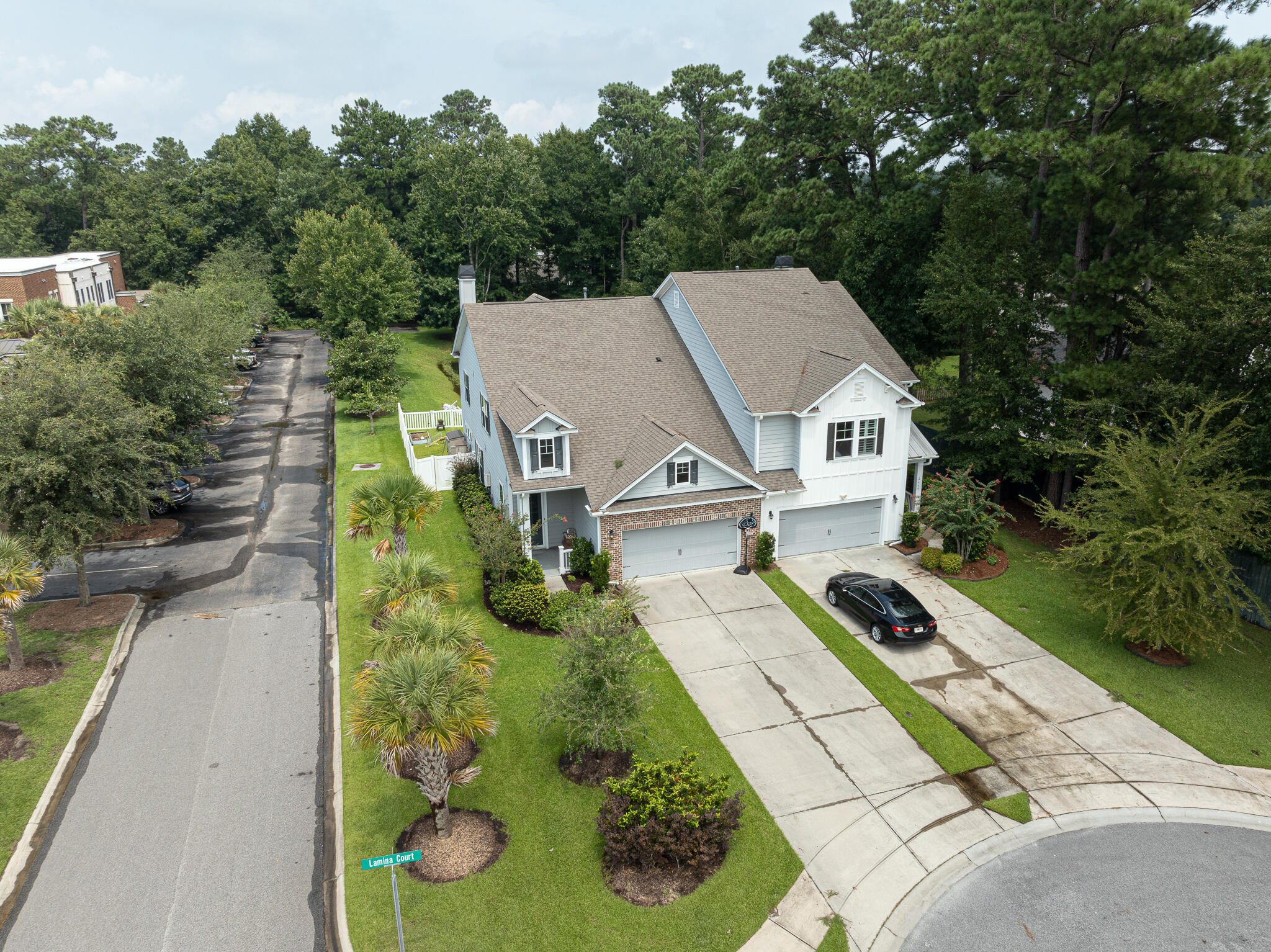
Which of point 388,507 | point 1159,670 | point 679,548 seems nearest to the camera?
point 1159,670

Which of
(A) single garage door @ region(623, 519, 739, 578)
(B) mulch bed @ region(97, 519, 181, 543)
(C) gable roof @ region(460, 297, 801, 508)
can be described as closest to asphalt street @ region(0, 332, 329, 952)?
(B) mulch bed @ region(97, 519, 181, 543)

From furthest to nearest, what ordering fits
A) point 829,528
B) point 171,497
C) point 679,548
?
point 171,497
point 829,528
point 679,548

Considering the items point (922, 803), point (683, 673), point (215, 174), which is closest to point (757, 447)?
point (683, 673)

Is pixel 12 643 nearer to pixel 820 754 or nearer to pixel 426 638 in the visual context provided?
pixel 426 638

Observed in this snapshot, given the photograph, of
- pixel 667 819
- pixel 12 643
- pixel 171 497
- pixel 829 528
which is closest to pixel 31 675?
pixel 12 643

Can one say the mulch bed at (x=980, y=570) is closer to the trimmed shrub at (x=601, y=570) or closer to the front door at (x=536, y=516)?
the trimmed shrub at (x=601, y=570)

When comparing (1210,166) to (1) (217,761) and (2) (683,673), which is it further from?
(1) (217,761)

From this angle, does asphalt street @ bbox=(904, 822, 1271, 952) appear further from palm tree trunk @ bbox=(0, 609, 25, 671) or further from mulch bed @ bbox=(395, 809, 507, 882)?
palm tree trunk @ bbox=(0, 609, 25, 671)
